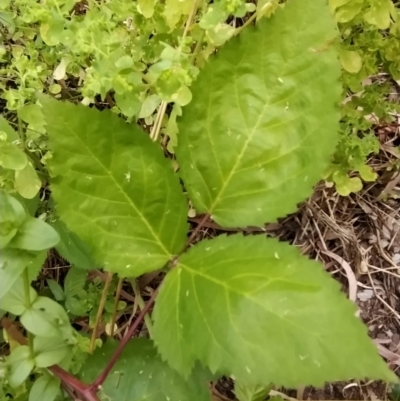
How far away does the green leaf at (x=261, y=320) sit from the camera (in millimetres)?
550

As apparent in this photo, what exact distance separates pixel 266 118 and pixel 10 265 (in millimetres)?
297

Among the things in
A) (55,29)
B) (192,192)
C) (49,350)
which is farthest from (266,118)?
(49,350)

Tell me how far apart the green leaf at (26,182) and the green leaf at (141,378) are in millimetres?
208

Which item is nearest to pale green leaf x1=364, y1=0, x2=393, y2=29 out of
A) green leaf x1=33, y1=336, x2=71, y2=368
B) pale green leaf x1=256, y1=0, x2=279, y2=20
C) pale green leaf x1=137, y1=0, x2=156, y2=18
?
pale green leaf x1=256, y1=0, x2=279, y2=20

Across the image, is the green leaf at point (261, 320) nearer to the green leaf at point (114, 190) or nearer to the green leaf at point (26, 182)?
the green leaf at point (114, 190)

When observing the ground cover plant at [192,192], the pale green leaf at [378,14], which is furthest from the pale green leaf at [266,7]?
the pale green leaf at [378,14]

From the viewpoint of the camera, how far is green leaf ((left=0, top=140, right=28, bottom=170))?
652 mm

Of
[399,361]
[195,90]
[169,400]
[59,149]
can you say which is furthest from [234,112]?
[399,361]

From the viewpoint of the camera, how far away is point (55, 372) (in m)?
0.67

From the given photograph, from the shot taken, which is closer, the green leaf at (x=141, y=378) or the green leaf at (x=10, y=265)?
the green leaf at (x=10, y=265)

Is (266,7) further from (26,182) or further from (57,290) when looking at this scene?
(57,290)

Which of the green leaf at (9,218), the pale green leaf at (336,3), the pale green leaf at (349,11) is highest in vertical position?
the pale green leaf at (336,3)

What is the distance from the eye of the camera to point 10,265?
1.95 feet

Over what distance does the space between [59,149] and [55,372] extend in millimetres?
247
